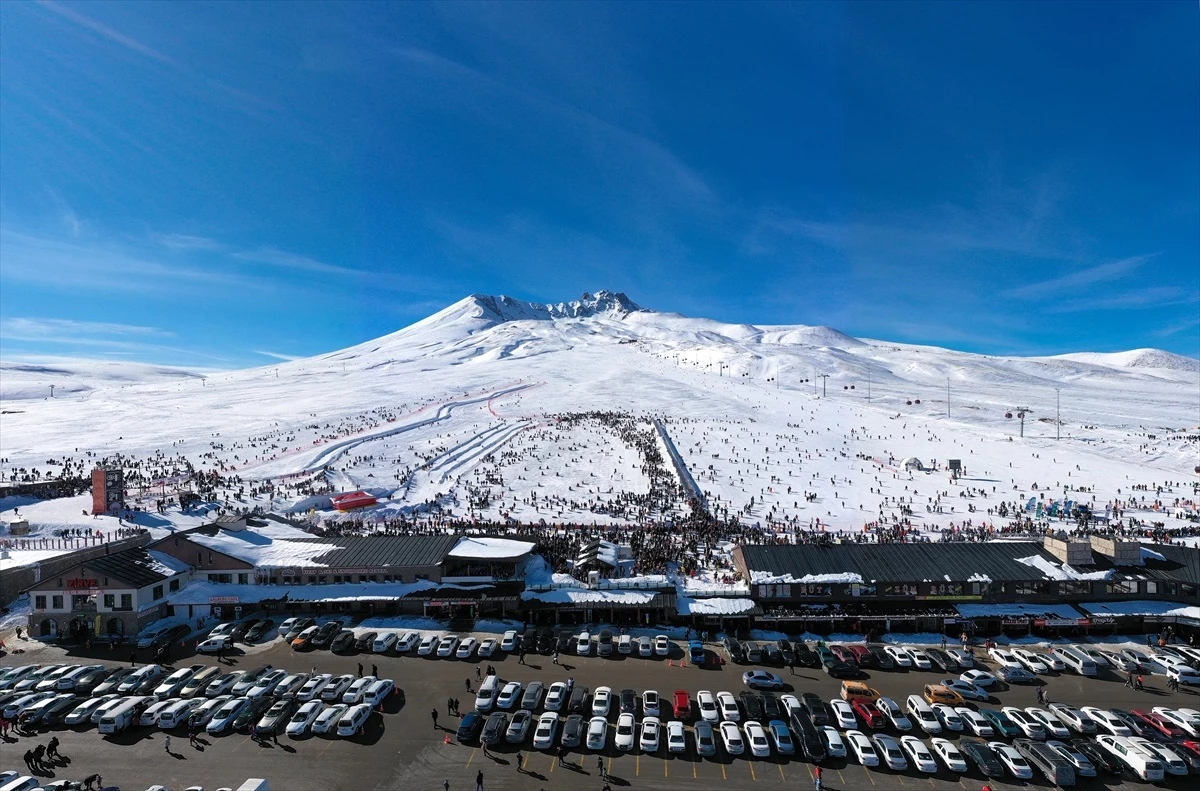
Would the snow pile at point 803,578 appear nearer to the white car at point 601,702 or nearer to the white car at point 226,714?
the white car at point 601,702

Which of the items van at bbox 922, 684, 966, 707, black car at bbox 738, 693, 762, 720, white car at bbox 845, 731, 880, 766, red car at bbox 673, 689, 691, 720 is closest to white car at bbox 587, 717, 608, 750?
red car at bbox 673, 689, 691, 720

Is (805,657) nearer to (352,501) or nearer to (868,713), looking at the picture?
(868,713)

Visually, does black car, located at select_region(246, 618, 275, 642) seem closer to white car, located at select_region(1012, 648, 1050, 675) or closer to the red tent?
the red tent

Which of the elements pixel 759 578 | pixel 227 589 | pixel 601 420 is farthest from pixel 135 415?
pixel 759 578

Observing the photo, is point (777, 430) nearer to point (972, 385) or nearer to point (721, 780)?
point (721, 780)

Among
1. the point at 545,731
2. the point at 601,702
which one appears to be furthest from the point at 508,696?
the point at 601,702
